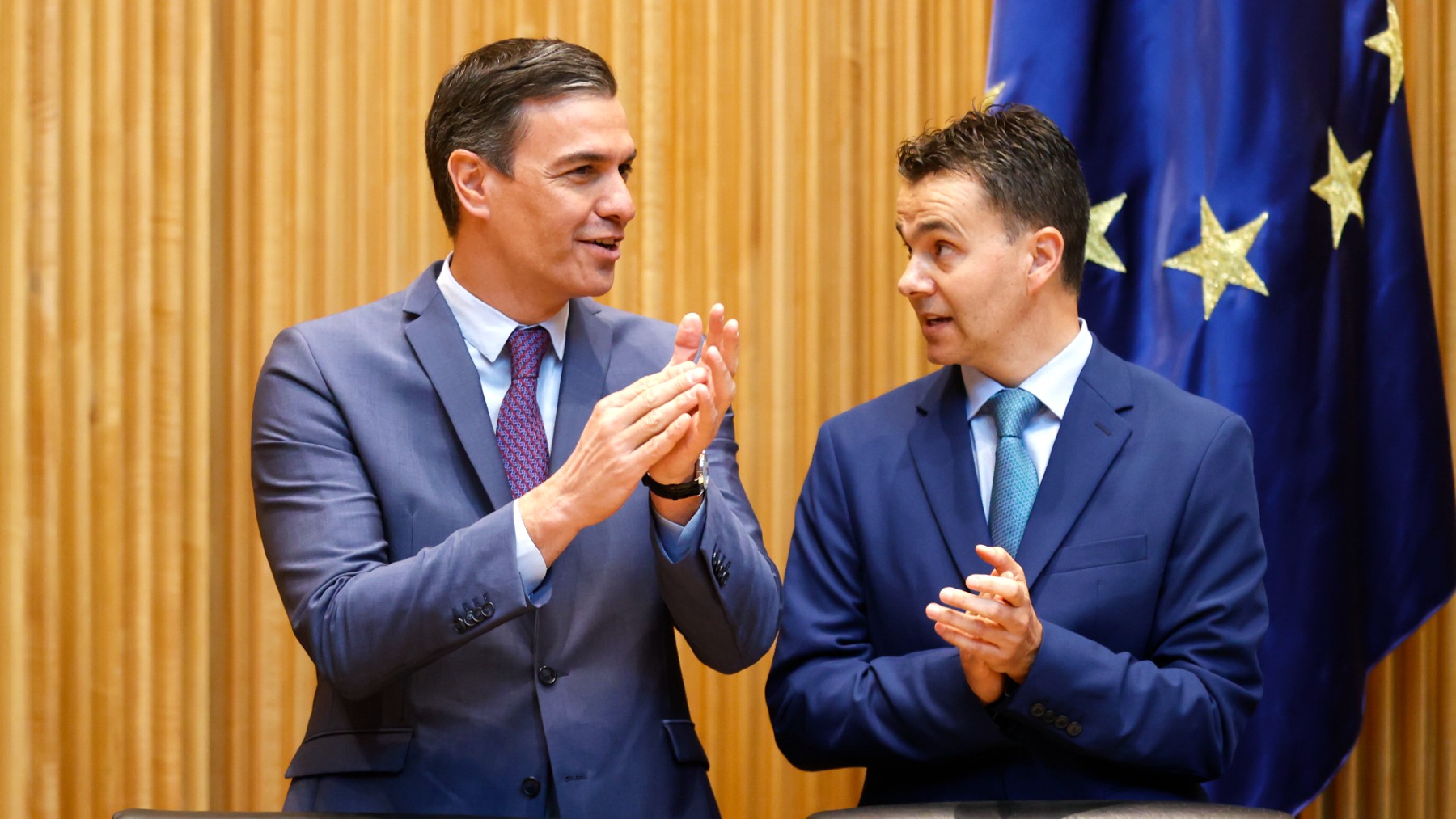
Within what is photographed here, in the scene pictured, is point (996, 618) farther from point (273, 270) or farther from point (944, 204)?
point (273, 270)

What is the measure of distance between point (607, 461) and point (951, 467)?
1.89 feet

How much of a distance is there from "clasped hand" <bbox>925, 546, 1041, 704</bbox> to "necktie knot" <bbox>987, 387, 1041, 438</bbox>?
0.30m

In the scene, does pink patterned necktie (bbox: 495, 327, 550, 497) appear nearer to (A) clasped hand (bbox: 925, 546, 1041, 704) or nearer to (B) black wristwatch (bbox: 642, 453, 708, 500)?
(B) black wristwatch (bbox: 642, 453, 708, 500)

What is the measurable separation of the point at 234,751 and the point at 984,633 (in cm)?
157

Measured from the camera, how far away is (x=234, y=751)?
2.64 metres

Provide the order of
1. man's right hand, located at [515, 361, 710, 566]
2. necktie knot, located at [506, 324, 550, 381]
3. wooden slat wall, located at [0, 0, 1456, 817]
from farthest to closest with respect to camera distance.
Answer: wooden slat wall, located at [0, 0, 1456, 817] → necktie knot, located at [506, 324, 550, 381] → man's right hand, located at [515, 361, 710, 566]

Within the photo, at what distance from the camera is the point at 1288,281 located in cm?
245

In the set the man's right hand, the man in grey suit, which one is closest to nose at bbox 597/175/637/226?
the man in grey suit

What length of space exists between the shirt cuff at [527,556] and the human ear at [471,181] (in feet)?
1.62

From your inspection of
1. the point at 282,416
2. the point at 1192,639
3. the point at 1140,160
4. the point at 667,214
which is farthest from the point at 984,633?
the point at 667,214

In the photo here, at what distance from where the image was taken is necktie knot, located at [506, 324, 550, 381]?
6.11ft

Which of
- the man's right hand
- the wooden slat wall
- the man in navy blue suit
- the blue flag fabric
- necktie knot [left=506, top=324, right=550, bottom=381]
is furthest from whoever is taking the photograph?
the wooden slat wall

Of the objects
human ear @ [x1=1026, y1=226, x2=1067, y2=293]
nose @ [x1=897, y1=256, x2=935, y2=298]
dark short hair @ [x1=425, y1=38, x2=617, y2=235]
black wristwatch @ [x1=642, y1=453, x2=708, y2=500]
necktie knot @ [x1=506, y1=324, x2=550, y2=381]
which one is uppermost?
dark short hair @ [x1=425, y1=38, x2=617, y2=235]

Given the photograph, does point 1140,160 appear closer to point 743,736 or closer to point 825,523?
point 825,523
